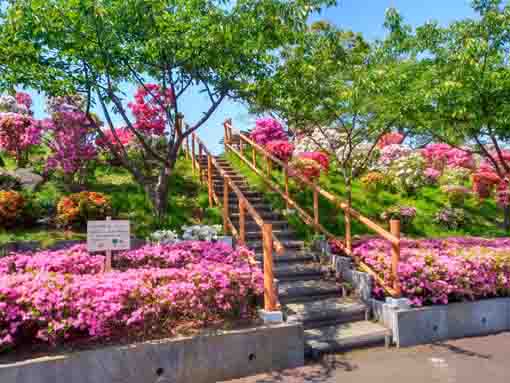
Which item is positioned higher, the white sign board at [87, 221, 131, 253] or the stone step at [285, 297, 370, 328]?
the white sign board at [87, 221, 131, 253]

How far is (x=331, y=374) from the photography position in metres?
4.14

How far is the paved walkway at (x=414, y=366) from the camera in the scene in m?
4.02

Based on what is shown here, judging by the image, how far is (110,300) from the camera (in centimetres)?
399

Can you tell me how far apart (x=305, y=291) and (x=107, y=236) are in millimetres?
3027

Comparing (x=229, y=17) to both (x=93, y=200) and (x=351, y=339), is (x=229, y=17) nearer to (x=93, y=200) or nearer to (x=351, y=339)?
(x=93, y=200)

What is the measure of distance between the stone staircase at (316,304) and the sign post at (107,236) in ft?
7.94

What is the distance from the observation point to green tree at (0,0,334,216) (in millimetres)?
6109

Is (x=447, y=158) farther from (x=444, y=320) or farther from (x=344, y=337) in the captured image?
(x=344, y=337)

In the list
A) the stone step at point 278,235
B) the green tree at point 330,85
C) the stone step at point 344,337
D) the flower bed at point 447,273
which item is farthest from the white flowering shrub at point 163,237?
the flower bed at point 447,273

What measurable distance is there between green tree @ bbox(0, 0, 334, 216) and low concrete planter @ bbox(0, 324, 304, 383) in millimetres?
4608

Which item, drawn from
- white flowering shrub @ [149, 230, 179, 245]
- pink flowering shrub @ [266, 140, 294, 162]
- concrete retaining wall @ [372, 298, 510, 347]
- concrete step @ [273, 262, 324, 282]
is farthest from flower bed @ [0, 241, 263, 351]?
pink flowering shrub @ [266, 140, 294, 162]

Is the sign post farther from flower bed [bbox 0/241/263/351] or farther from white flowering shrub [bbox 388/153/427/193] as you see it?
white flowering shrub [bbox 388/153/427/193]

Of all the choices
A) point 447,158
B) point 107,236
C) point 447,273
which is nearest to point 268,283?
point 107,236

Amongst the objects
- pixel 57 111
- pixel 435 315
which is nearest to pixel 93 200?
pixel 57 111
